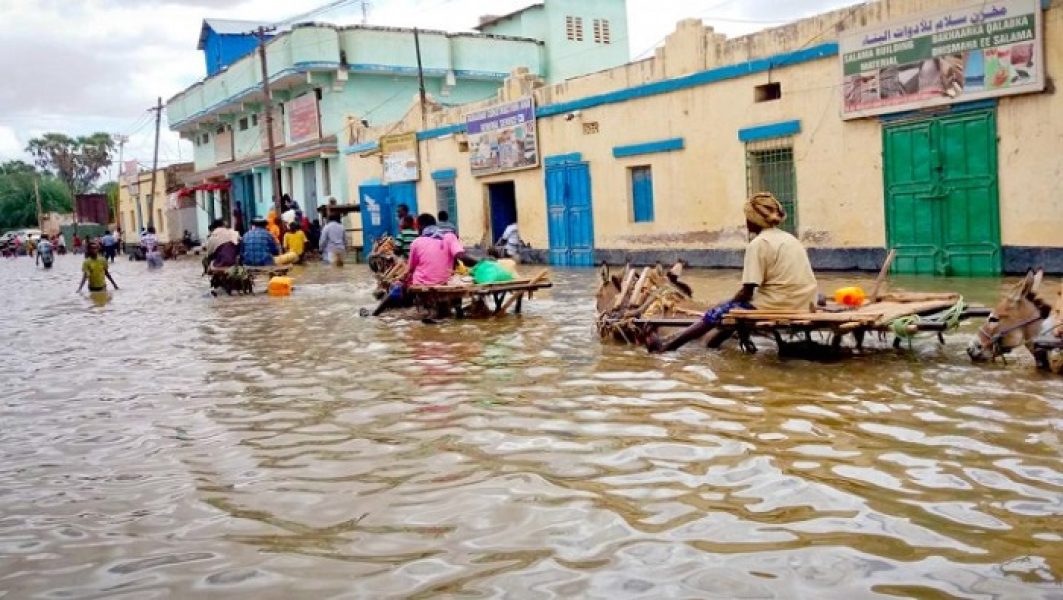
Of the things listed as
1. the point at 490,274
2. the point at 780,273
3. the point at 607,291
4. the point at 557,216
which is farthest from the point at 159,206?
the point at 780,273

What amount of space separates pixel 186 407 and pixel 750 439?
165 inches

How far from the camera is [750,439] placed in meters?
5.41

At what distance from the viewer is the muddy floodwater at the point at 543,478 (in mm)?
3658

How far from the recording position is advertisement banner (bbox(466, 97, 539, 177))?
2258 centimetres

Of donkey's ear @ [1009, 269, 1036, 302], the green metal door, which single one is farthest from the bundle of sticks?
the green metal door

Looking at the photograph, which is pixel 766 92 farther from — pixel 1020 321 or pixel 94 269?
pixel 94 269

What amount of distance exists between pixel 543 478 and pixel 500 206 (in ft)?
67.3

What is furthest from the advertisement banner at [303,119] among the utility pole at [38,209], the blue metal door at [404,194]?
the utility pole at [38,209]

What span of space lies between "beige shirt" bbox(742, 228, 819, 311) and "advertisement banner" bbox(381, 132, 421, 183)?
20462mm

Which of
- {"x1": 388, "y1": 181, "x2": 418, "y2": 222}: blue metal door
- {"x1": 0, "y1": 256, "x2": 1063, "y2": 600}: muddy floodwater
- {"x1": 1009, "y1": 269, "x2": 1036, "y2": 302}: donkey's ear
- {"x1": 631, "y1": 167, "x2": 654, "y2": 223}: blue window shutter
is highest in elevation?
{"x1": 388, "y1": 181, "x2": 418, "y2": 222}: blue metal door

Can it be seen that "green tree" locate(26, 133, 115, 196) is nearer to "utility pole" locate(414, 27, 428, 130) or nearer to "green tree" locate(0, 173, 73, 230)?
"green tree" locate(0, 173, 73, 230)

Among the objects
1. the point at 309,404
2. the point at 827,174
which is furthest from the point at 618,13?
the point at 309,404

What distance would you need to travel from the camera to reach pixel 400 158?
28.0 metres

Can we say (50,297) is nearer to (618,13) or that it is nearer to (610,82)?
(610,82)
